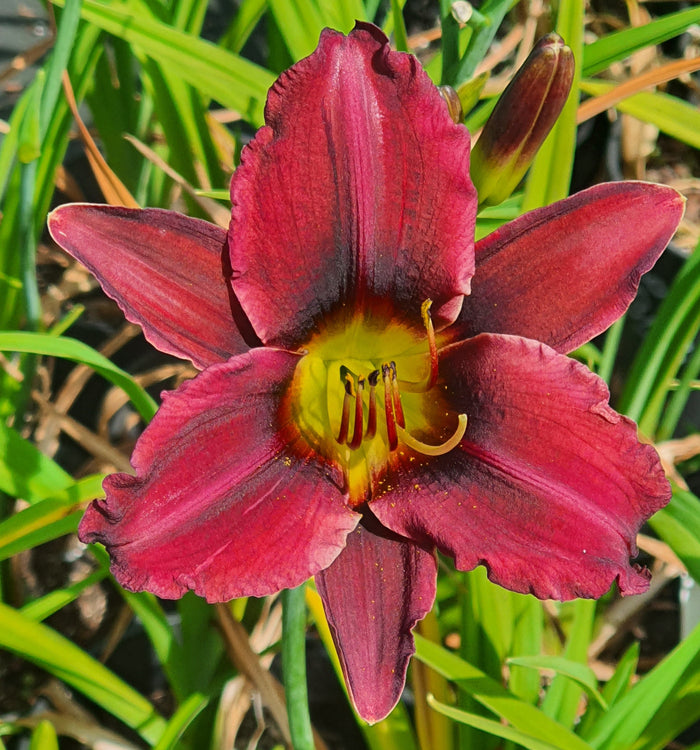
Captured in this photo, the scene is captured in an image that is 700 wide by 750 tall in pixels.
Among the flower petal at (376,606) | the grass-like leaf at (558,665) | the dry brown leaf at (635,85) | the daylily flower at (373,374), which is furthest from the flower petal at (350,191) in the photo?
the dry brown leaf at (635,85)

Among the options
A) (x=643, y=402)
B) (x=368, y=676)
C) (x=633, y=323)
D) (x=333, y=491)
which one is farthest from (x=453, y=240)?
(x=633, y=323)

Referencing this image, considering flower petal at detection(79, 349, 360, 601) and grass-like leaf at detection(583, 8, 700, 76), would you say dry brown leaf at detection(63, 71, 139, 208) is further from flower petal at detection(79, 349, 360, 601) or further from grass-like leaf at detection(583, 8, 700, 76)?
grass-like leaf at detection(583, 8, 700, 76)

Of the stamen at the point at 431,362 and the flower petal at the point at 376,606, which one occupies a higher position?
the stamen at the point at 431,362

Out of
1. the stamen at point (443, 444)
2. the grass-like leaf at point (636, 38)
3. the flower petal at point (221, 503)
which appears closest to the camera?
the flower petal at point (221, 503)

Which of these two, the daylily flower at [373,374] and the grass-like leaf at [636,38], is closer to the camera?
the daylily flower at [373,374]

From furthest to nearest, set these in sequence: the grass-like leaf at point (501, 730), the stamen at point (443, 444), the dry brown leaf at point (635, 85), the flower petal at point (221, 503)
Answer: the dry brown leaf at point (635, 85), the grass-like leaf at point (501, 730), the stamen at point (443, 444), the flower petal at point (221, 503)

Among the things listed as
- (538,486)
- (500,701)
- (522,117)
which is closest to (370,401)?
(538,486)

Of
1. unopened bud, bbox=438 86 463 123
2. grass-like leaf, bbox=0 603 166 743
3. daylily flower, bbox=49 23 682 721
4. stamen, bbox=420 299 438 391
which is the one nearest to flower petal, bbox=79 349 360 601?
daylily flower, bbox=49 23 682 721

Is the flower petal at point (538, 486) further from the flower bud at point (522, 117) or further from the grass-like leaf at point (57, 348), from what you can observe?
the grass-like leaf at point (57, 348)
